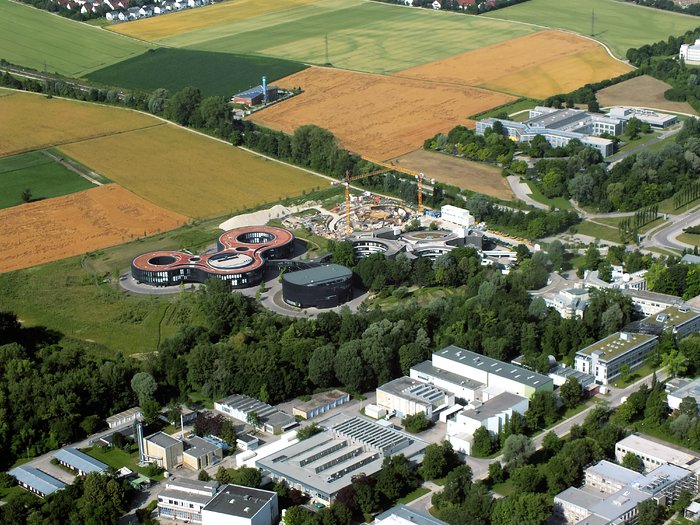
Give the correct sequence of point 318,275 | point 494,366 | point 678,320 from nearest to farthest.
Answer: point 494,366
point 678,320
point 318,275

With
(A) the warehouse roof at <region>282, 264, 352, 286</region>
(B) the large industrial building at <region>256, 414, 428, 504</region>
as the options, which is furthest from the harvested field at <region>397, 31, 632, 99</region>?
(B) the large industrial building at <region>256, 414, 428, 504</region>

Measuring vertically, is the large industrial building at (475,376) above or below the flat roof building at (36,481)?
above

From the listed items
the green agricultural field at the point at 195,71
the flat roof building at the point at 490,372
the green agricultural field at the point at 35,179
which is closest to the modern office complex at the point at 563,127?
the green agricultural field at the point at 195,71

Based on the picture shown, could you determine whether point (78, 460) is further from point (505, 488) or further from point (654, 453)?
point (654, 453)

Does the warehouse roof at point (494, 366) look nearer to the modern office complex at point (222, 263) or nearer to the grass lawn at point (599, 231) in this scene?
the modern office complex at point (222, 263)

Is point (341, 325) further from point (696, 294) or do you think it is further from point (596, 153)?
point (596, 153)

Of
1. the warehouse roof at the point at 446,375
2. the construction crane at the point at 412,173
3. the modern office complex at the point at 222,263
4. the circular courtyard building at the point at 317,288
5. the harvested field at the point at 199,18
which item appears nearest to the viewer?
the warehouse roof at the point at 446,375

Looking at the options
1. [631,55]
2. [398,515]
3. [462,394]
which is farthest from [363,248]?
[631,55]

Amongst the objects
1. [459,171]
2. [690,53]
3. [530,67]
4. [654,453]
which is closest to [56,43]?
[530,67]
